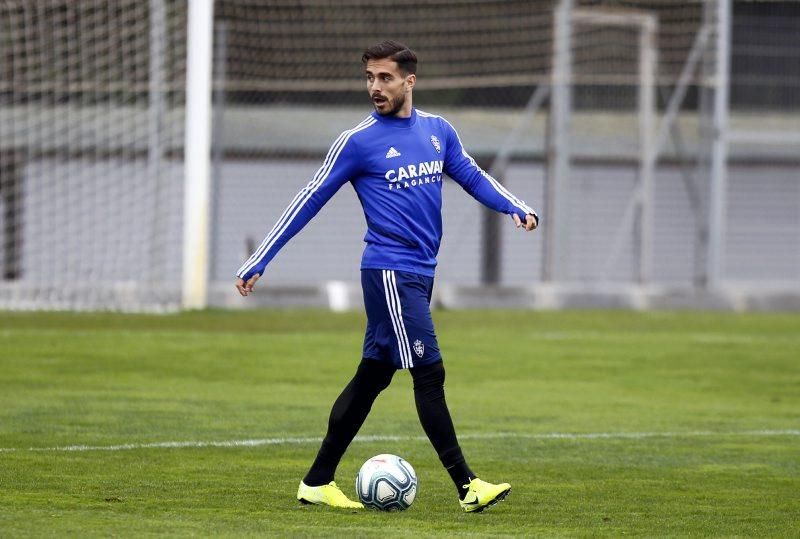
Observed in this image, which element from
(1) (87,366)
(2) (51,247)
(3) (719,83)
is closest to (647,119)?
(3) (719,83)

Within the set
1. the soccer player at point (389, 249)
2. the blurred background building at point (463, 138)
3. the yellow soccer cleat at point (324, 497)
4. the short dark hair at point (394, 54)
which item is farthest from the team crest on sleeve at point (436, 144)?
the blurred background building at point (463, 138)

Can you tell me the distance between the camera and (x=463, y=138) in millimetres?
24109

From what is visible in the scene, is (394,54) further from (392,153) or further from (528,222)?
(528,222)

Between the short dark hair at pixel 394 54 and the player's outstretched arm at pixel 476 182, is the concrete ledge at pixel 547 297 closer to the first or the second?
the player's outstretched arm at pixel 476 182

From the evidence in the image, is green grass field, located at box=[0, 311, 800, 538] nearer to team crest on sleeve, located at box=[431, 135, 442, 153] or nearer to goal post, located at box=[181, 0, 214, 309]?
goal post, located at box=[181, 0, 214, 309]

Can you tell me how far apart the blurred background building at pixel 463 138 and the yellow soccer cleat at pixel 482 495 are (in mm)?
12064

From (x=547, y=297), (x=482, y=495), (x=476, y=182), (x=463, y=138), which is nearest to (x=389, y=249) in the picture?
(x=476, y=182)

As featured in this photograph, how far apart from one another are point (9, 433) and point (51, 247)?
11564 millimetres

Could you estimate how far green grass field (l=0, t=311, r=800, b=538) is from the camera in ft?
22.4

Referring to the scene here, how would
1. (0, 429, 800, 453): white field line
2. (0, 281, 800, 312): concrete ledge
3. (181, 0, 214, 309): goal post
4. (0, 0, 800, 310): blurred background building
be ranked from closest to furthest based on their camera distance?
(0, 429, 800, 453): white field line
(181, 0, 214, 309): goal post
(0, 0, 800, 310): blurred background building
(0, 281, 800, 312): concrete ledge

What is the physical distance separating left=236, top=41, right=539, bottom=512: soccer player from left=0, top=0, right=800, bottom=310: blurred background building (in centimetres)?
1166

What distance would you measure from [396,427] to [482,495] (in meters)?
3.19

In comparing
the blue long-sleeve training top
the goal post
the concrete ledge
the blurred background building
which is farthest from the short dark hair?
the concrete ledge

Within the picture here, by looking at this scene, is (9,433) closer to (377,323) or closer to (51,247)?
(377,323)
